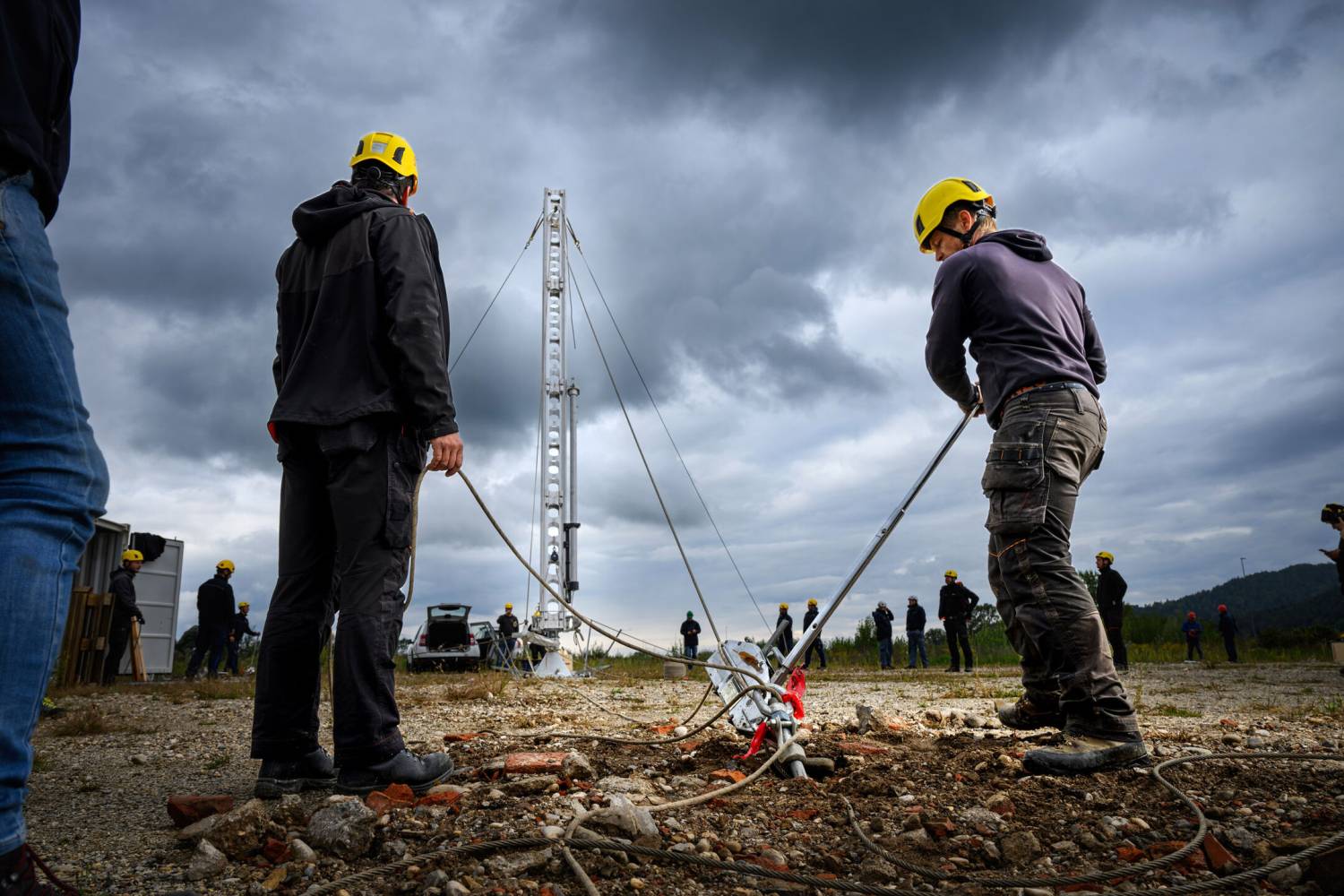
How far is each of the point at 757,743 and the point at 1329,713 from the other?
13.8ft

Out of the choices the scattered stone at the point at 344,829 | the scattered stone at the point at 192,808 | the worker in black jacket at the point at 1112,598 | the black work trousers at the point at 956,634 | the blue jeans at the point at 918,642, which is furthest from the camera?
the blue jeans at the point at 918,642

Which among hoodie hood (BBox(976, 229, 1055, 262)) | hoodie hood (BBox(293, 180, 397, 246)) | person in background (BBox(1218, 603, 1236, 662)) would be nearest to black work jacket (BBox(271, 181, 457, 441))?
hoodie hood (BBox(293, 180, 397, 246))

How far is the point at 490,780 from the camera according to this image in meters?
2.57

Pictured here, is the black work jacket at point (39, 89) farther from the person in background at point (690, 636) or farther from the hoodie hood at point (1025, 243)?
the person in background at point (690, 636)

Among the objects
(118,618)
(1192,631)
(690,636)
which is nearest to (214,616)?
(118,618)

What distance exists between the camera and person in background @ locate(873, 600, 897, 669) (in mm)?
16469

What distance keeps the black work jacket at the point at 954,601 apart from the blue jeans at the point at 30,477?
1374 cm

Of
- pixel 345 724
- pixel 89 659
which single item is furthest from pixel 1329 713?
pixel 89 659

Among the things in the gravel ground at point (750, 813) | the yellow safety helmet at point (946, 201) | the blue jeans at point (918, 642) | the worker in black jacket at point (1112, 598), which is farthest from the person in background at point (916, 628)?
the yellow safety helmet at point (946, 201)

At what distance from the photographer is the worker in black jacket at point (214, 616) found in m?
12.6

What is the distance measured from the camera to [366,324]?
256 cm

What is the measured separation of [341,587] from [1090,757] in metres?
2.39

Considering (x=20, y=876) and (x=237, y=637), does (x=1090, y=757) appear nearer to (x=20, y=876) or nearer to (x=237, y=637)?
(x=20, y=876)

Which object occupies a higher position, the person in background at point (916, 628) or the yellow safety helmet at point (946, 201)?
the yellow safety helmet at point (946, 201)
